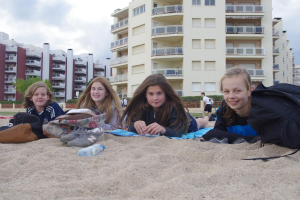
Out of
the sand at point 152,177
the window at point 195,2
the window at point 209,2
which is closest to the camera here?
the sand at point 152,177

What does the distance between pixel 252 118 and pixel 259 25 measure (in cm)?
2673

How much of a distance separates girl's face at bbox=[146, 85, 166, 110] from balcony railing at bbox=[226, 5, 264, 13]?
964 inches

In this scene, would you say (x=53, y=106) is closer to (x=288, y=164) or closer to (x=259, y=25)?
(x=288, y=164)

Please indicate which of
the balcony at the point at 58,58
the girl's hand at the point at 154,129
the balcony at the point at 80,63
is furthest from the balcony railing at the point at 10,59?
the girl's hand at the point at 154,129

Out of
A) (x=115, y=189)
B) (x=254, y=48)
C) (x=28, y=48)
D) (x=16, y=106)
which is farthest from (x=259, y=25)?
(x=28, y=48)

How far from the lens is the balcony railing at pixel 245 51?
23688 mm

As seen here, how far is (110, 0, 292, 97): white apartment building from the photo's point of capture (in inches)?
936

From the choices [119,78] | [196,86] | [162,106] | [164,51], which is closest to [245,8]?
[164,51]

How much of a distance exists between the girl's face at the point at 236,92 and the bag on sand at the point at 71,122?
1955mm

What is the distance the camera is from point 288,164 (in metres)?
1.74

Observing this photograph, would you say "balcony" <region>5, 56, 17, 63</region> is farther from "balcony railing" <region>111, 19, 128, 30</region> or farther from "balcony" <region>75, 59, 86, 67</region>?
"balcony railing" <region>111, 19, 128, 30</region>

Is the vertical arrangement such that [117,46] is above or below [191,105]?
above

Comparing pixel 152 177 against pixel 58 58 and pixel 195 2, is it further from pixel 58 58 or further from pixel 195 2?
pixel 58 58

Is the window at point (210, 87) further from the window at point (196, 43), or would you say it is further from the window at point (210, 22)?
the window at point (210, 22)
